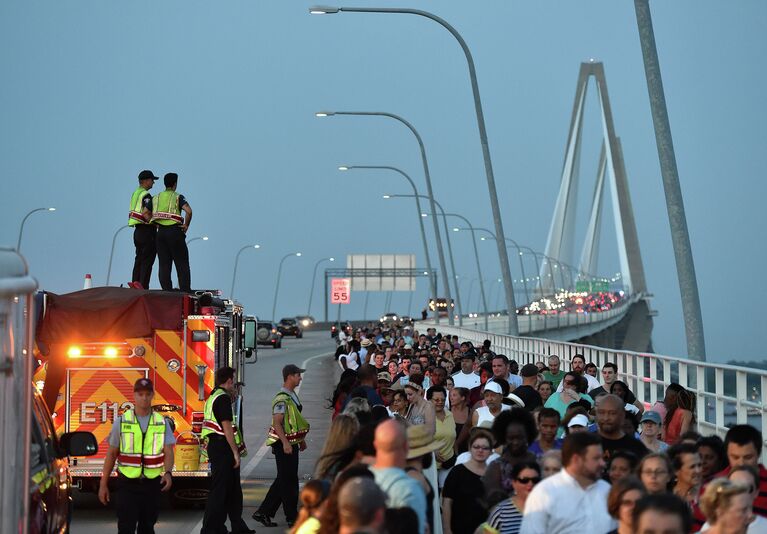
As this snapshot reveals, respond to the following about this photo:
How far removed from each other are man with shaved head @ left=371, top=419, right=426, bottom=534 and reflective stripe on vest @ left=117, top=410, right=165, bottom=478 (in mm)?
4957

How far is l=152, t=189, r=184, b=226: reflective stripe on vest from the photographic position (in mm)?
18531

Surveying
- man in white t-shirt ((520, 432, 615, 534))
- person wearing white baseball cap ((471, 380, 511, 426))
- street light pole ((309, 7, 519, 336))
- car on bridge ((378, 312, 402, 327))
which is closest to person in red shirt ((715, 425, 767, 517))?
man in white t-shirt ((520, 432, 615, 534))

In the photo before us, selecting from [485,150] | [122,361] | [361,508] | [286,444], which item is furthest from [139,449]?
[485,150]

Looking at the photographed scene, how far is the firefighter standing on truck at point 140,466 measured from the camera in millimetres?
11562

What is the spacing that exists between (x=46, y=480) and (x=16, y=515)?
1838mm

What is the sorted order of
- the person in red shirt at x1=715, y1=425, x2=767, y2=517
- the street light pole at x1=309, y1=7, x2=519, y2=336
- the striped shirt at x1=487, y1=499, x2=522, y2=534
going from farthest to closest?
the street light pole at x1=309, y1=7, x2=519, y2=336
the person in red shirt at x1=715, y1=425, x2=767, y2=517
the striped shirt at x1=487, y1=499, x2=522, y2=534

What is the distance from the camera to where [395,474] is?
269 inches

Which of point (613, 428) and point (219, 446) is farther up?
point (219, 446)

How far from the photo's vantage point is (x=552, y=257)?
9094 centimetres

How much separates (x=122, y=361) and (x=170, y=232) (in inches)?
140

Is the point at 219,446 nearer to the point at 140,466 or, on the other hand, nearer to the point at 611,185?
the point at 140,466

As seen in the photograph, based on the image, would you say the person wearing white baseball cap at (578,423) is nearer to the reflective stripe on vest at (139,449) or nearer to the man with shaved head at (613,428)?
the man with shaved head at (613,428)

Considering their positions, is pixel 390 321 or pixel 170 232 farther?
pixel 390 321

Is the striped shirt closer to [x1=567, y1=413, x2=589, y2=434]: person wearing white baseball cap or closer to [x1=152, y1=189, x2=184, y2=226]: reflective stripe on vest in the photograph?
[x1=567, y1=413, x2=589, y2=434]: person wearing white baseball cap
